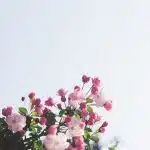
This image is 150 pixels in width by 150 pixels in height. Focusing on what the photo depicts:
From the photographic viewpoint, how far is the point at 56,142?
16.0 feet

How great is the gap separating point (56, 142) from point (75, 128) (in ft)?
1.47

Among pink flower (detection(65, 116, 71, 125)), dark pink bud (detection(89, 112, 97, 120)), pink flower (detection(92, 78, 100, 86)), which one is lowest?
pink flower (detection(65, 116, 71, 125))

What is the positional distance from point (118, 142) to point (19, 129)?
21.5 meters

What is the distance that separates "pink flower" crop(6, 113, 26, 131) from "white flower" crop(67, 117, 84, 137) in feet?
1.84

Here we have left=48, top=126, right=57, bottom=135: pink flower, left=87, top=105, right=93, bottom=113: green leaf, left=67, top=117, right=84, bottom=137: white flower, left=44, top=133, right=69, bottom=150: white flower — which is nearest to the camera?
left=44, top=133, right=69, bottom=150: white flower

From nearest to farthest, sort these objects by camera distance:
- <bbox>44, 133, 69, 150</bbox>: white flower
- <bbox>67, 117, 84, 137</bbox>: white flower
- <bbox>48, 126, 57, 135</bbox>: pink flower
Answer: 1. <bbox>44, 133, 69, 150</bbox>: white flower
2. <bbox>48, 126, 57, 135</bbox>: pink flower
3. <bbox>67, 117, 84, 137</bbox>: white flower

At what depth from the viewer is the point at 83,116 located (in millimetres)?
5625

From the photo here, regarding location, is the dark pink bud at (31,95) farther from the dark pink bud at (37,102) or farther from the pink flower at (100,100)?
the pink flower at (100,100)

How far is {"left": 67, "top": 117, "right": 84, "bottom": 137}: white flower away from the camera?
17.2 ft

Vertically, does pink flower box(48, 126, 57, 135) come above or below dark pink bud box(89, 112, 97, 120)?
below

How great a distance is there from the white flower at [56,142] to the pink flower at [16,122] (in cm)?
47

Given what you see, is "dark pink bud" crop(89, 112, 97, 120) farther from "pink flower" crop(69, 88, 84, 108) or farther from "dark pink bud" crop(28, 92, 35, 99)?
"dark pink bud" crop(28, 92, 35, 99)

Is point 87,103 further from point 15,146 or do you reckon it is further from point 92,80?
point 15,146

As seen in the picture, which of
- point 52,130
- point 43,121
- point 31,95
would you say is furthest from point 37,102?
point 52,130
